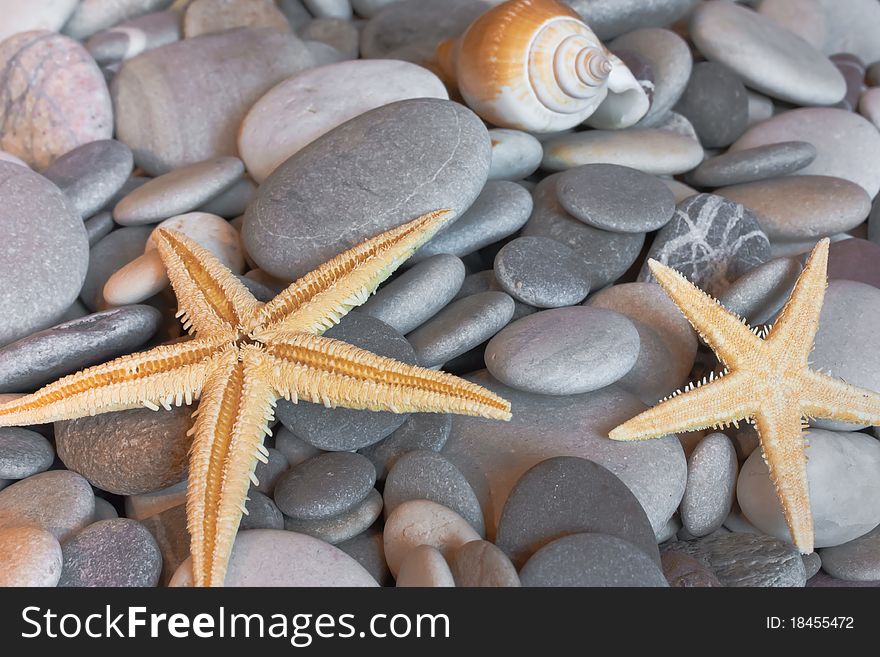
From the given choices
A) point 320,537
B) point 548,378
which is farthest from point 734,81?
point 320,537

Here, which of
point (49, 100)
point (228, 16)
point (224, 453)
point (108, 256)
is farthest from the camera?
point (228, 16)

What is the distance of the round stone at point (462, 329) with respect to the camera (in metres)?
1.65

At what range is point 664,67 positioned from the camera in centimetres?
234

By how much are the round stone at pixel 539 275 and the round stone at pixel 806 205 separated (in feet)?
1.86

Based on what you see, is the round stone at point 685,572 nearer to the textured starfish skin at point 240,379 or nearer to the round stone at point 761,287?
the textured starfish skin at point 240,379

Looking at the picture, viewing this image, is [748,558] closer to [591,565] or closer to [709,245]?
[591,565]

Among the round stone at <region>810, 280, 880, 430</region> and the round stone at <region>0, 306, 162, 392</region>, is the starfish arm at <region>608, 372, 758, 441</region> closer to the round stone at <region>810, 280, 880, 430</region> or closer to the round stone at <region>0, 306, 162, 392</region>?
the round stone at <region>810, 280, 880, 430</region>

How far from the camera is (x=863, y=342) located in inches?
67.4

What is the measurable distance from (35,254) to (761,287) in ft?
5.10

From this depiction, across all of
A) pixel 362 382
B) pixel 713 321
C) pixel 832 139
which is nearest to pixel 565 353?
pixel 713 321

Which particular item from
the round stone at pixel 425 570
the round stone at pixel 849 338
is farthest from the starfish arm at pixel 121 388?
the round stone at pixel 849 338

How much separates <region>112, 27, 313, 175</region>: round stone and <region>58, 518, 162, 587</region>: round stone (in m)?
1.21

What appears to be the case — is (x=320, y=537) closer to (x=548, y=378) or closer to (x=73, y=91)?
(x=548, y=378)
